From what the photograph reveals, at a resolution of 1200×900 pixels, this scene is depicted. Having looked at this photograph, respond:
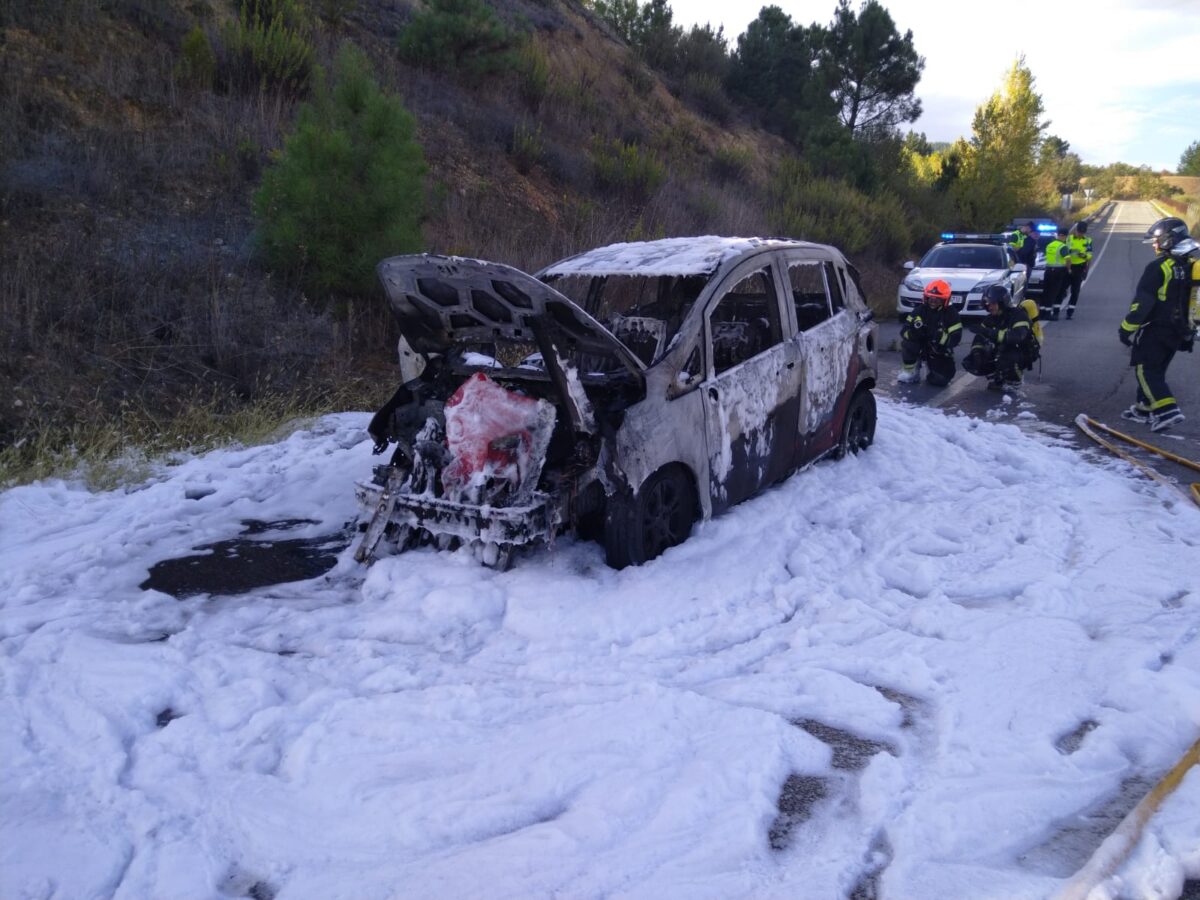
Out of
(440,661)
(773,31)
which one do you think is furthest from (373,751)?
(773,31)

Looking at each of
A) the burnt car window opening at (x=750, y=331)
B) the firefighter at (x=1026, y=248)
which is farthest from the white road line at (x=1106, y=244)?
the burnt car window opening at (x=750, y=331)

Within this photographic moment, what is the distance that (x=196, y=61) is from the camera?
12.3 m

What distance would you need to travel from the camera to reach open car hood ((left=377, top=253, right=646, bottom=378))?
4.41m

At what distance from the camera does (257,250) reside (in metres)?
9.70

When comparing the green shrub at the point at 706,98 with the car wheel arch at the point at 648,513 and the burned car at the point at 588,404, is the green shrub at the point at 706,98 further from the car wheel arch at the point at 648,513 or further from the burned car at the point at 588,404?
the car wheel arch at the point at 648,513

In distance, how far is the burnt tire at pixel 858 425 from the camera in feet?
23.0

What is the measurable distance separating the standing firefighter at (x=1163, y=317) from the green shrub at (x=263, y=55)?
11471 millimetres

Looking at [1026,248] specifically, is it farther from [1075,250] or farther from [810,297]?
[810,297]

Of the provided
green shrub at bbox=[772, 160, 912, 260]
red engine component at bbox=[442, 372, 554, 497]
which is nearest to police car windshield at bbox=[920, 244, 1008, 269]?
green shrub at bbox=[772, 160, 912, 260]

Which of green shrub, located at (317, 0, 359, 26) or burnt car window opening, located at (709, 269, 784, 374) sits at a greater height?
green shrub, located at (317, 0, 359, 26)

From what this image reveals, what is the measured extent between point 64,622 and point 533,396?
2.54m

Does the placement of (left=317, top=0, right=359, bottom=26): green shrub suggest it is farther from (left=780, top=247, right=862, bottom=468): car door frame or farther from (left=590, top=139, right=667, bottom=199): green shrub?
(left=780, top=247, right=862, bottom=468): car door frame

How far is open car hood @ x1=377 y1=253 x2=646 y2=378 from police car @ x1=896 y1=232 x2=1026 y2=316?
11745 mm

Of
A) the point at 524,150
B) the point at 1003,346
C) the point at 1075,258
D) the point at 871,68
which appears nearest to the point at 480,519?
the point at 1003,346
